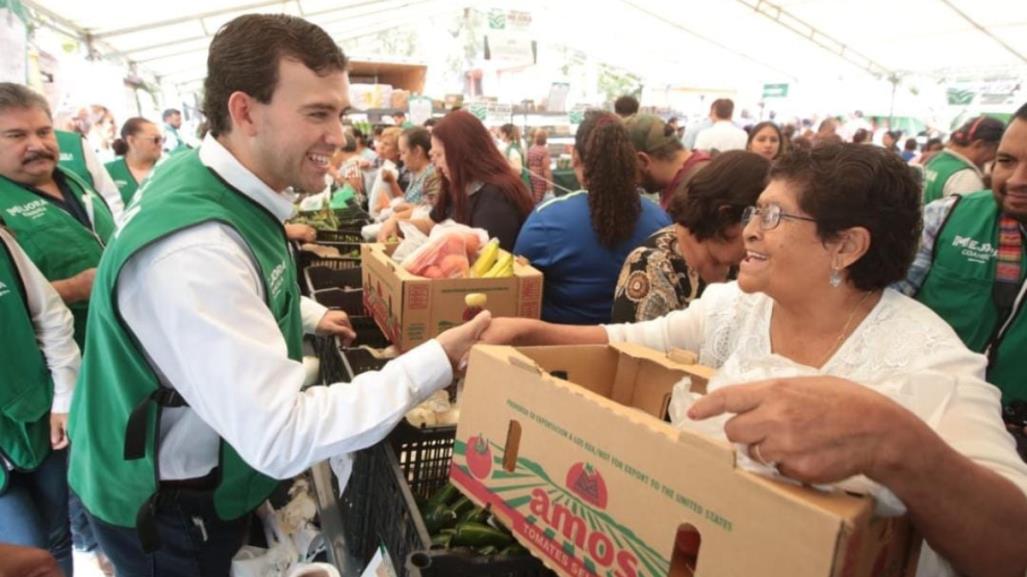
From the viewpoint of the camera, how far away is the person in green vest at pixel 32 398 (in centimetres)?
200

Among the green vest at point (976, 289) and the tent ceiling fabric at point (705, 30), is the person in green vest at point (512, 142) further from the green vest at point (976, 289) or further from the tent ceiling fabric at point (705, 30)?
the green vest at point (976, 289)

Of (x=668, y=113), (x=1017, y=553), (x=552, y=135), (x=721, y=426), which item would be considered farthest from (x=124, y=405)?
(x=668, y=113)

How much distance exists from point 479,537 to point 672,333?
789 millimetres

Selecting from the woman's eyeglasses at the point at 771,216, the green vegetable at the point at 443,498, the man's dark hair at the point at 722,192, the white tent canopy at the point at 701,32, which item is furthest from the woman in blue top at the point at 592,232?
the white tent canopy at the point at 701,32

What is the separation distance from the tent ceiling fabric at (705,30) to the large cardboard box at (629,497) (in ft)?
22.7

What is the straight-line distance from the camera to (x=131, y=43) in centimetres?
922

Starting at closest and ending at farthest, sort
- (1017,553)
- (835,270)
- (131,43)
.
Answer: (1017,553) < (835,270) < (131,43)

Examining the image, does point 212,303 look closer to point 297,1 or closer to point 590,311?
point 590,311

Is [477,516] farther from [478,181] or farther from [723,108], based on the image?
[723,108]

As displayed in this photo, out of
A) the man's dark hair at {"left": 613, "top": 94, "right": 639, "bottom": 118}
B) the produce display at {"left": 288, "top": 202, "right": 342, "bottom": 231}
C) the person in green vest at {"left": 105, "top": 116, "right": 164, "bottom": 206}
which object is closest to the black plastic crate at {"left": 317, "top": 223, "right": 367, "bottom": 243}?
the produce display at {"left": 288, "top": 202, "right": 342, "bottom": 231}

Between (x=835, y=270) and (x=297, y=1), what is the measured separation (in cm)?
1106

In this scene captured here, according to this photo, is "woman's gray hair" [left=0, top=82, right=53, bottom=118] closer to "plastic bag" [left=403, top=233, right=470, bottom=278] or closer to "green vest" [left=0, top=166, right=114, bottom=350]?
"green vest" [left=0, top=166, right=114, bottom=350]

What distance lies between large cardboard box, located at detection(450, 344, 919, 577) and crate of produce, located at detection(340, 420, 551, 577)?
0.23ft

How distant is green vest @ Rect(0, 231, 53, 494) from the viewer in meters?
1.97
